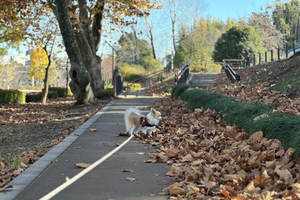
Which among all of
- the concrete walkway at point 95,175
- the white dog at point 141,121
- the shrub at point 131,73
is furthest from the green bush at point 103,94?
the shrub at point 131,73

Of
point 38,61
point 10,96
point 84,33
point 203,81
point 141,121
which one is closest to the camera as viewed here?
point 141,121

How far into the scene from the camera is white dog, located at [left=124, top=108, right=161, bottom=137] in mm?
6699

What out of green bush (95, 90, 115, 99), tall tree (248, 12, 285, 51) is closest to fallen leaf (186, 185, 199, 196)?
green bush (95, 90, 115, 99)

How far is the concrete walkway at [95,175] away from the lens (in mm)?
3510

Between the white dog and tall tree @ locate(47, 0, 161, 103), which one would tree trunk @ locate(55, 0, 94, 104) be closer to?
tall tree @ locate(47, 0, 161, 103)

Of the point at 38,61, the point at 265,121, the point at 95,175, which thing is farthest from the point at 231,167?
the point at 38,61

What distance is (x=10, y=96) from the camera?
69.7 ft

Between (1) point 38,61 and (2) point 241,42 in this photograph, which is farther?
(1) point 38,61

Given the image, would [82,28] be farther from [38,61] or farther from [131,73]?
[38,61]

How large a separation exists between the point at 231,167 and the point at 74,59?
443 inches

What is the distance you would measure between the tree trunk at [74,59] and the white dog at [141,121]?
752cm

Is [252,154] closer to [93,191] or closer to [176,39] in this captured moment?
[93,191]

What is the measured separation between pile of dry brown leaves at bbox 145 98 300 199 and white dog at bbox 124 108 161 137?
2.44 feet

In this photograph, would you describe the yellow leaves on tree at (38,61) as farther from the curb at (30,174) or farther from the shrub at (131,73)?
the curb at (30,174)
